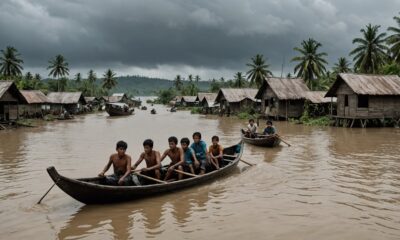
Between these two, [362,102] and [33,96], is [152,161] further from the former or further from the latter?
[33,96]

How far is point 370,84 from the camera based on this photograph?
2467 cm

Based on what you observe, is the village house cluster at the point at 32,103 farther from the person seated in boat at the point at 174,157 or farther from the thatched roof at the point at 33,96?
the person seated in boat at the point at 174,157

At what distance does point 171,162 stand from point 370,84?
20.4 meters

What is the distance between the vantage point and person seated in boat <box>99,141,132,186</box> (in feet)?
24.8

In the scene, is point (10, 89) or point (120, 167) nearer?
point (120, 167)

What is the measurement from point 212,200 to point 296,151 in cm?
803

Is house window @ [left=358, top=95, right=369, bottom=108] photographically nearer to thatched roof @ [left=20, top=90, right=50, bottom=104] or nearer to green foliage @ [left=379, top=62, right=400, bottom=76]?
green foliage @ [left=379, top=62, right=400, bottom=76]

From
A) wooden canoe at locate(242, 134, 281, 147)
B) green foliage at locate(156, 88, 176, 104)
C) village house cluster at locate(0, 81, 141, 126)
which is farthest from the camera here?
green foliage at locate(156, 88, 176, 104)

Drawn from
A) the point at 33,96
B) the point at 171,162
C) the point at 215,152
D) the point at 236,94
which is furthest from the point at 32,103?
the point at 171,162

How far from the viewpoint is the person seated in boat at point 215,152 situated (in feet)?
33.5

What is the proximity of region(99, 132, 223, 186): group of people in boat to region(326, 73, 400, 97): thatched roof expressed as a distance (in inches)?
665

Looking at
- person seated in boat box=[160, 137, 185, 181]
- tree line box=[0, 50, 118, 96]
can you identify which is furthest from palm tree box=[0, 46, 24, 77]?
person seated in boat box=[160, 137, 185, 181]

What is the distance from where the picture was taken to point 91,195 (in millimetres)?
7129

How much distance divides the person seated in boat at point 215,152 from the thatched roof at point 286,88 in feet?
71.3
